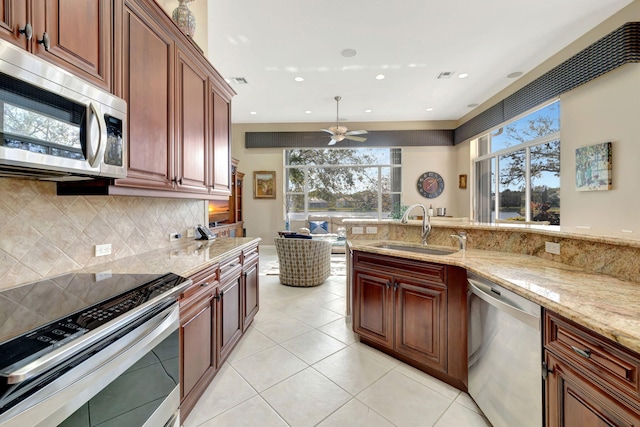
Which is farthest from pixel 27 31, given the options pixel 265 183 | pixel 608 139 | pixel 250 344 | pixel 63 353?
pixel 265 183

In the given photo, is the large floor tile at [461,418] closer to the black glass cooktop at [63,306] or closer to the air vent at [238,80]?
the black glass cooktop at [63,306]

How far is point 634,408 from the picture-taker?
0.83 m

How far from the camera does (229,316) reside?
214cm

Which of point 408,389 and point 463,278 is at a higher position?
point 463,278

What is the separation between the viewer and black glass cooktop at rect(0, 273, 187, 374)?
729mm

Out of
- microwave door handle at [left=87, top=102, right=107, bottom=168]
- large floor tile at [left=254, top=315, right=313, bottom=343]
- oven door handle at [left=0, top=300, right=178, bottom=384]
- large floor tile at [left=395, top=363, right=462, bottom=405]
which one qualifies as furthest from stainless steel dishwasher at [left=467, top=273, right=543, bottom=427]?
microwave door handle at [left=87, top=102, right=107, bottom=168]

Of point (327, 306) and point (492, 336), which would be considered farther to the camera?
point (327, 306)

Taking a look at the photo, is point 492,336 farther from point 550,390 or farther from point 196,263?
point 196,263

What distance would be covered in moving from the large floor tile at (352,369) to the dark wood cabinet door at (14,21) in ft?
7.89


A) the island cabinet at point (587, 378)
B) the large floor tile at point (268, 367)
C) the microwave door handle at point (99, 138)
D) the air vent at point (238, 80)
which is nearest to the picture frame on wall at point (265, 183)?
the air vent at point (238, 80)

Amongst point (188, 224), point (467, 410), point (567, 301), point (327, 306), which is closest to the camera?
point (567, 301)

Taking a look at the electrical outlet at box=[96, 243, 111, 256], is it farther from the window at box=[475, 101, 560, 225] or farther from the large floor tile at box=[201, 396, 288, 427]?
the window at box=[475, 101, 560, 225]

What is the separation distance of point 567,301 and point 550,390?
393mm

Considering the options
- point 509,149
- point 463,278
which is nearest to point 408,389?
point 463,278
